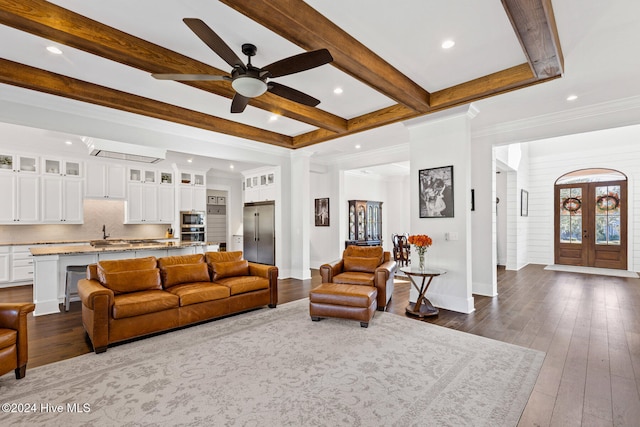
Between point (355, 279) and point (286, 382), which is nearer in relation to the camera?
point (286, 382)

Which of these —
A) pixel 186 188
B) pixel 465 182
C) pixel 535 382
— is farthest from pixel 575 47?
pixel 186 188

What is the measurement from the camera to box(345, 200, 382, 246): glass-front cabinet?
9.15 meters

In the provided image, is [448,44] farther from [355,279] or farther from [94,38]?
[94,38]

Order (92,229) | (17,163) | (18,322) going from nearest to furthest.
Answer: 1. (18,322)
2. (17,163)
3. (92,229)

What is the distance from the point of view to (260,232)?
7543 mm

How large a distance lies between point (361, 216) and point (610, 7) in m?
7.29

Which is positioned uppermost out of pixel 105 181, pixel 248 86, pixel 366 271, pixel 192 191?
pixel 248 86

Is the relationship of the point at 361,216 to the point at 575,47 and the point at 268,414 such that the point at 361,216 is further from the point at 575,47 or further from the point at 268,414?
the point at 268,414

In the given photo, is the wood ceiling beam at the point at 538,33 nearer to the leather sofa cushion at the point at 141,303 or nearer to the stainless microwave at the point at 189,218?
the leather sofa cushion at the point at 141,303

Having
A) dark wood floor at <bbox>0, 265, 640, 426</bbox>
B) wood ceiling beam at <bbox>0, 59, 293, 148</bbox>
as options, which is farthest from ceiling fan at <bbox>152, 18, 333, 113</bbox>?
dark wood floor at <bbox>0, 265, 640, 426</bbox>

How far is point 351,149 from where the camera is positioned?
268 inches

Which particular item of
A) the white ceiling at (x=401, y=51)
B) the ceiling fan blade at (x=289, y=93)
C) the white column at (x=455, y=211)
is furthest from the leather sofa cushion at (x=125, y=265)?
the white column at (x=455, y=211)

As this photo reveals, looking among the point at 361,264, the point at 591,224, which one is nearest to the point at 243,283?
the point at 361,264

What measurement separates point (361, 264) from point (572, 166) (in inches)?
281
